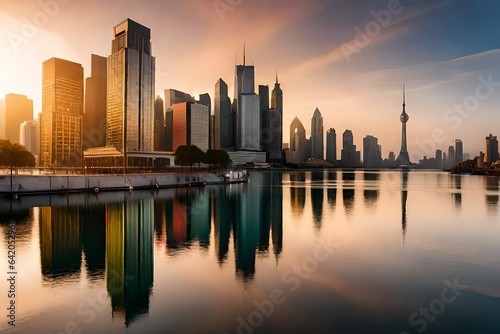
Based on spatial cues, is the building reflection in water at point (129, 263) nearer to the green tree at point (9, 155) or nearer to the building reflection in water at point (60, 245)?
the building reflection in water at point (60, 245)

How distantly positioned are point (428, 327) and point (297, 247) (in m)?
15.9

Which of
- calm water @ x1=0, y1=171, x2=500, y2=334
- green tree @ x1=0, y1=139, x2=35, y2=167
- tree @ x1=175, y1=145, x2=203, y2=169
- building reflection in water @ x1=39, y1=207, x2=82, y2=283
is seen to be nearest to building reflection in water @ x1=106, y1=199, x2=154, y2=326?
calm water @ x1=0, y1=171, x2=500, y2=334

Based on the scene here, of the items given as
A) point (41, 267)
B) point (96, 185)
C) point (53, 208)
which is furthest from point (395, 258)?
point (96, 185)

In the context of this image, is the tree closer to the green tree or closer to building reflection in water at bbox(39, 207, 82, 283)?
the green tree

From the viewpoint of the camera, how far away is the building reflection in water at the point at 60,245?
22.0 m

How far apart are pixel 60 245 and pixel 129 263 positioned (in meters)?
9.21

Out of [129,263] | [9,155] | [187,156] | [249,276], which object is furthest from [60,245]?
[187,156]

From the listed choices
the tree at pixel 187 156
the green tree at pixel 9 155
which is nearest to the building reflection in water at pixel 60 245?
the green tree at pixel 9 155

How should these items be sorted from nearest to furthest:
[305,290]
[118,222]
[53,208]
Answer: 1. [305,290]
2. [118,222]
3. [53,208]

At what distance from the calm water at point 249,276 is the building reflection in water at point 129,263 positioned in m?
0.10

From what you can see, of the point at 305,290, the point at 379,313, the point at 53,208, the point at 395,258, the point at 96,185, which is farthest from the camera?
the point at 96,185

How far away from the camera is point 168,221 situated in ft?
139

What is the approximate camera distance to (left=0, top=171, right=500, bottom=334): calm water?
50.4 feet

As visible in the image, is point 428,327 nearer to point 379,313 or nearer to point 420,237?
point 379,313
